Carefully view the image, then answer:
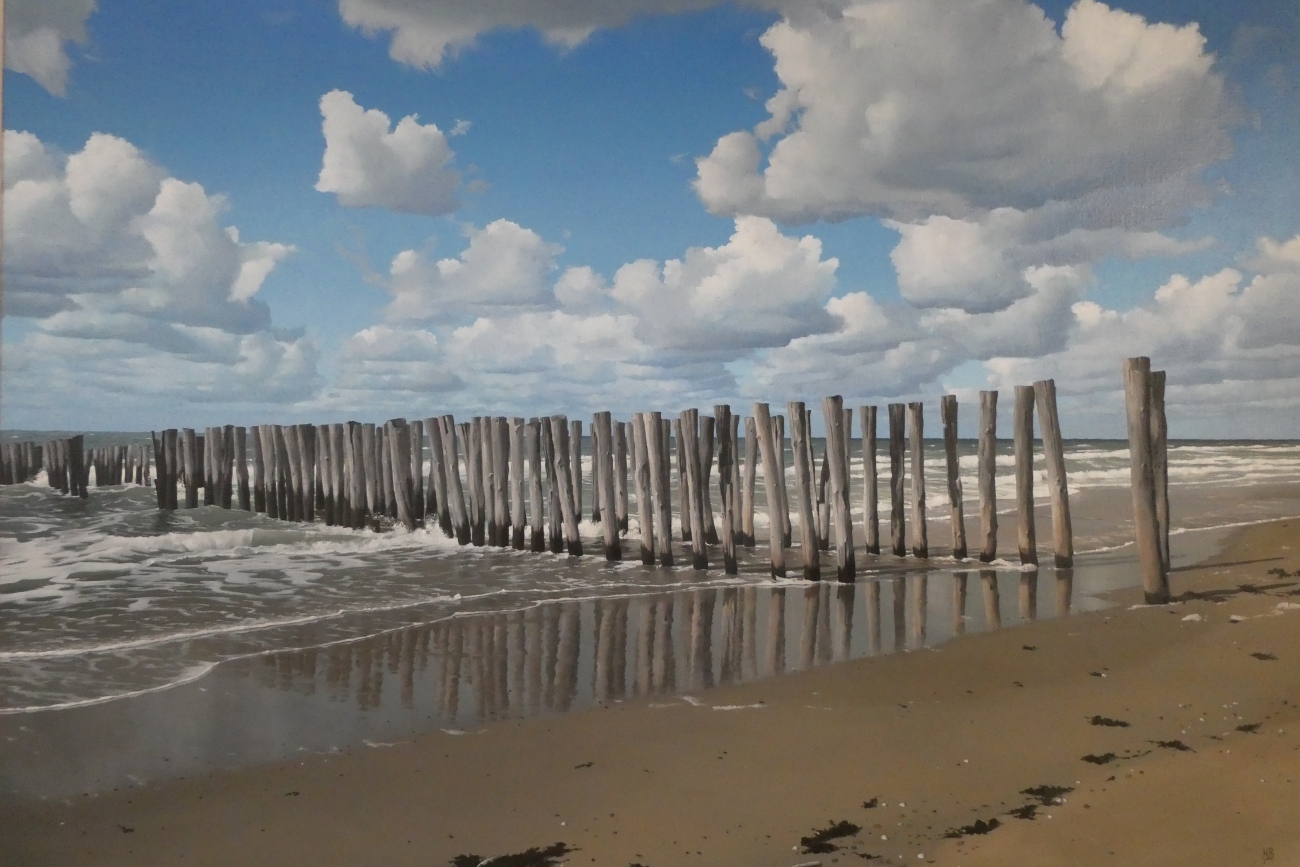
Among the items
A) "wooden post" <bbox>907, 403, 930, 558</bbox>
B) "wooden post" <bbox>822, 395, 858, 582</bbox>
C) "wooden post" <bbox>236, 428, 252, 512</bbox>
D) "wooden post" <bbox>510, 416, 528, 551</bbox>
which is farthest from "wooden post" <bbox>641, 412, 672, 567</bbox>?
"wooden post" <bbox>236, 428, 252, 512</bbox>

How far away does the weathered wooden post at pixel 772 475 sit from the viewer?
22.7 ft

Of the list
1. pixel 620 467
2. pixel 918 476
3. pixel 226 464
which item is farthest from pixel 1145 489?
pixel 226 464

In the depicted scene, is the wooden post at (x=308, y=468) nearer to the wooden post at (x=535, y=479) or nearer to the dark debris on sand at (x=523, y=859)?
the wooden post at (x=535, y=479)

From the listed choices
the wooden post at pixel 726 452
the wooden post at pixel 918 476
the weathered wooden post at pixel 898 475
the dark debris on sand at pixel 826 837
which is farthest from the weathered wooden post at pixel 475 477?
the dark debris on sand at pixel 826 837

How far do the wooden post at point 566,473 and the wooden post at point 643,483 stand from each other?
0.88 m

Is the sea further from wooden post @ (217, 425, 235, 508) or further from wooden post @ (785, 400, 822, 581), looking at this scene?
wooden post @ (217, 425, 235, 508)

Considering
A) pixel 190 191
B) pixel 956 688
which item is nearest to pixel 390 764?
pixel 956 688

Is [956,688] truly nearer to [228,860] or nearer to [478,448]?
[228,860]

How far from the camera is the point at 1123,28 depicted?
23.2 ft

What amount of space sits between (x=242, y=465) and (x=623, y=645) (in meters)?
10.6

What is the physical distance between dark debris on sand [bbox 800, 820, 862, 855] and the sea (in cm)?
142

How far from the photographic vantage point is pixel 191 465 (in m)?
14.4

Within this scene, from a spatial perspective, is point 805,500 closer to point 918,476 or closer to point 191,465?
point 918,476

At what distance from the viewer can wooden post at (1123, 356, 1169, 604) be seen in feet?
18.0
